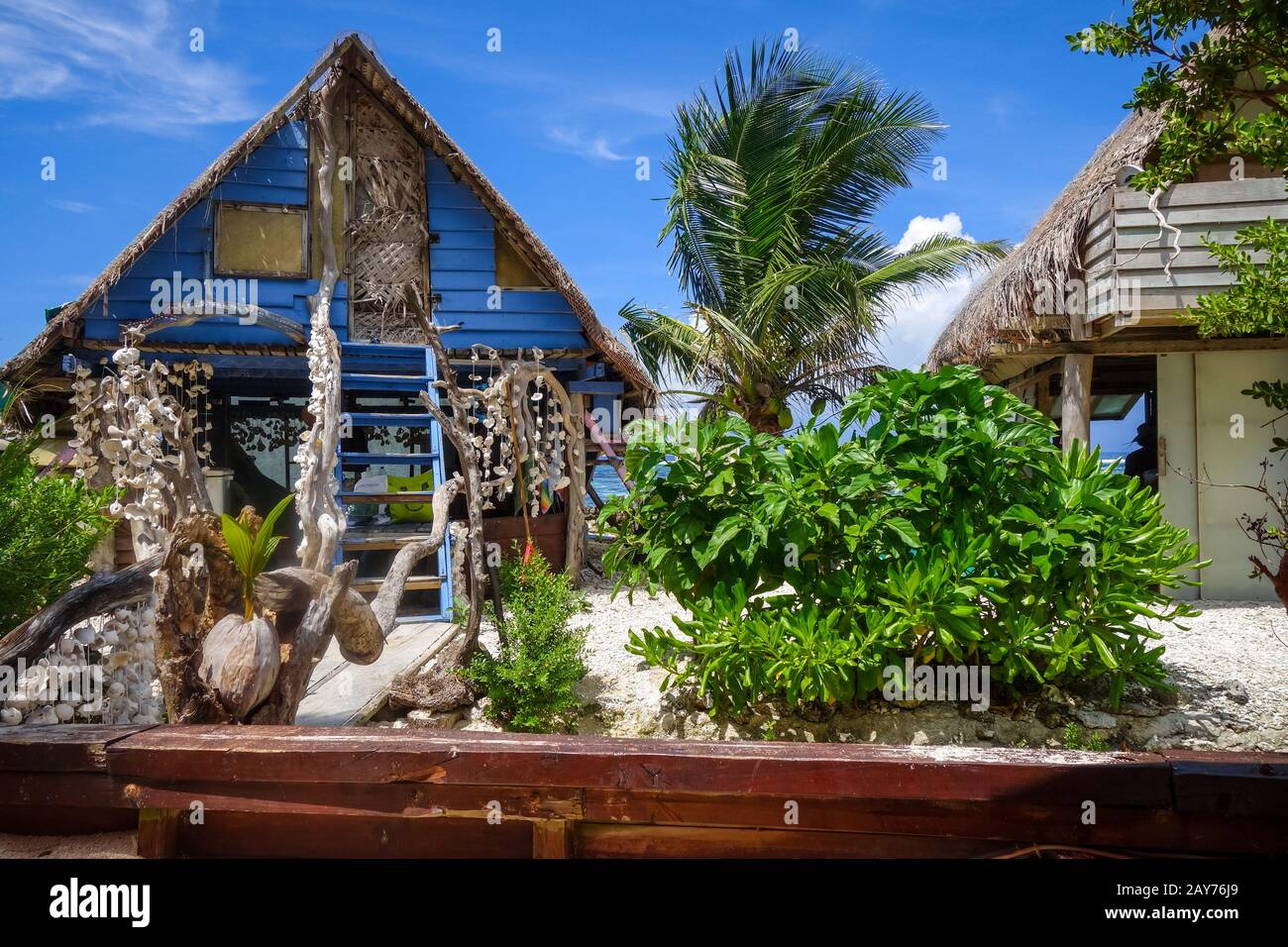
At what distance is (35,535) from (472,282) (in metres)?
4.73

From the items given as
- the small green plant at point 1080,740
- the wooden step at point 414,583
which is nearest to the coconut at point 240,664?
the small green plant at point 1080,740

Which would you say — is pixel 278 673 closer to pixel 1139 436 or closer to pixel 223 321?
pixel 223 321

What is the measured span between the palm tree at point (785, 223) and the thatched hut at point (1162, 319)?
2.53 m

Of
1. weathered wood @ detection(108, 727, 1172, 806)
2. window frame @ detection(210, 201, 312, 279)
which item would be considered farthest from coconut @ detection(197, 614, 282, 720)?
window frame @ detection(210, 201, 312, 279)

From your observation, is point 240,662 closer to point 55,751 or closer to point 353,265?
point 55,751

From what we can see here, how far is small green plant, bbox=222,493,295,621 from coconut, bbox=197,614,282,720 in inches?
9.1

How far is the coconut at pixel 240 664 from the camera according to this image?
7.06 ft

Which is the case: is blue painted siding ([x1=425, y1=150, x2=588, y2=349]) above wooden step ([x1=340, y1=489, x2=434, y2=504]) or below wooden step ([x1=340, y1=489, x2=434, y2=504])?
above

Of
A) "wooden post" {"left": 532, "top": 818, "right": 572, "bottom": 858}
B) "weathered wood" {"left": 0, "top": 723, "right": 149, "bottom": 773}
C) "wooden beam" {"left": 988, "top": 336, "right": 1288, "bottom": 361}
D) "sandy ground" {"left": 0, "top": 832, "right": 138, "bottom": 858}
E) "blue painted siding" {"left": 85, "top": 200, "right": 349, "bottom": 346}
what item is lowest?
"sandy ground" {"left": 0, "top": 832, "right": 138, "bottom": 858}

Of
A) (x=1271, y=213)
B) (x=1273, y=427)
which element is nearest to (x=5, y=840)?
(x=1271, y=213)

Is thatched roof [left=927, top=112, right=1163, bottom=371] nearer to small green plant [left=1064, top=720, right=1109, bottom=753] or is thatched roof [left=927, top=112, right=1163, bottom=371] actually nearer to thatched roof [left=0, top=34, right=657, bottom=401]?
thatched roof [left=0, top=34, right=657, bottom=401]

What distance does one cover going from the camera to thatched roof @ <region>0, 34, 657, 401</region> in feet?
21.9

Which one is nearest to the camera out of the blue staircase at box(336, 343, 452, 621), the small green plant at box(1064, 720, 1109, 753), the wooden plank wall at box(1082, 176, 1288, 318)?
the small green plant at box(1064, 720, 1109, 753)
